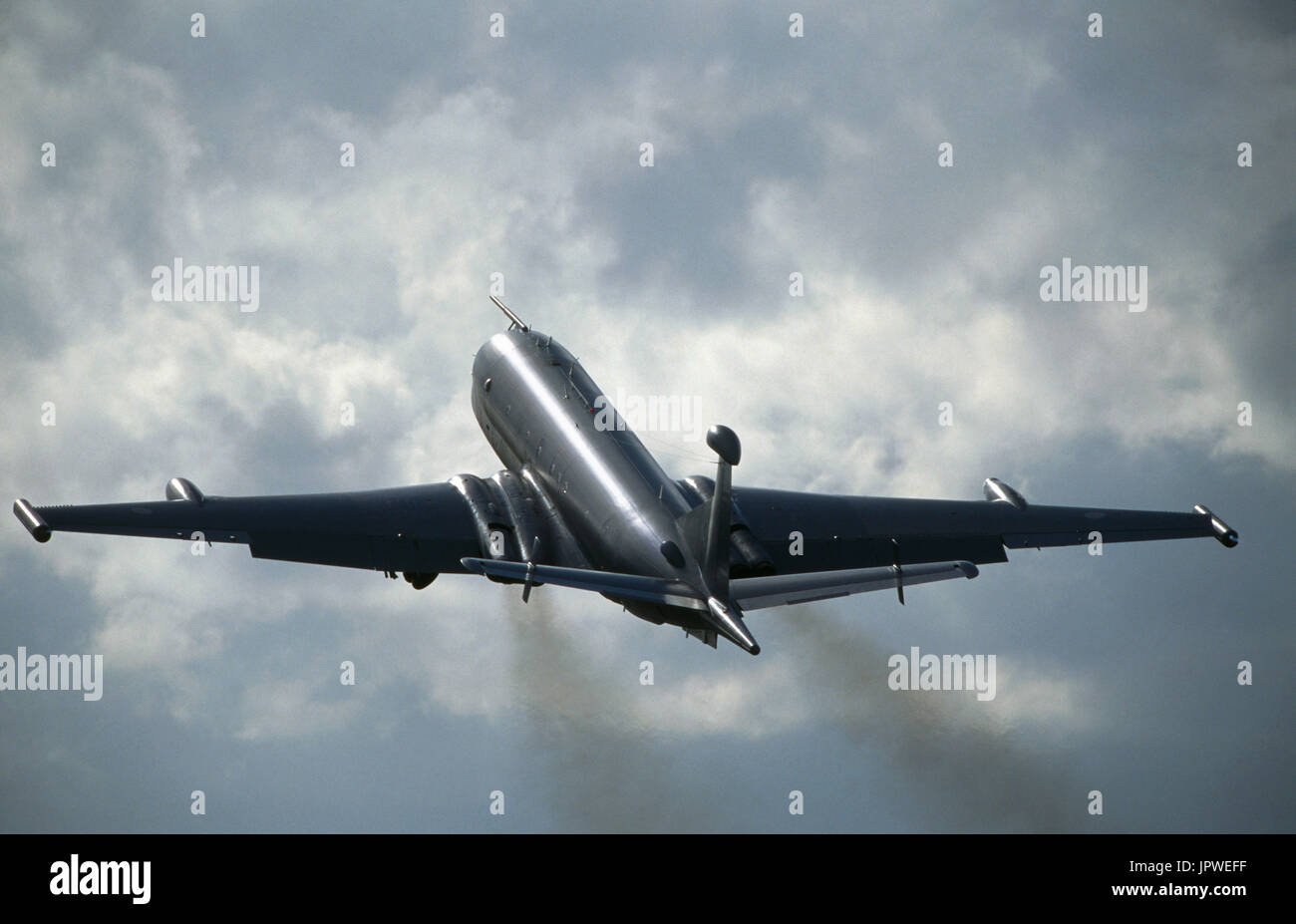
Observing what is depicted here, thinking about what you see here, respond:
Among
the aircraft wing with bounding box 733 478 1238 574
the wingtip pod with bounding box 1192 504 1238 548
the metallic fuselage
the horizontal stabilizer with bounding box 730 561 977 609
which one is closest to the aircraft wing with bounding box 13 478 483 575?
the metallic fuselage

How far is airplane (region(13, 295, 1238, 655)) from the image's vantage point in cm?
4222

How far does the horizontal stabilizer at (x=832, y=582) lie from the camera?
40562 mm

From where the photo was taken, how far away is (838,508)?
5350 cm

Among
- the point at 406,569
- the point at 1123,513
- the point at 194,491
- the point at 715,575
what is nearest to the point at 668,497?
the point at 715,575

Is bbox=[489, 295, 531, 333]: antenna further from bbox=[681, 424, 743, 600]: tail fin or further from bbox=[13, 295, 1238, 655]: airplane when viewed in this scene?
bbox=[681, 424, 743, 600]: tail fin

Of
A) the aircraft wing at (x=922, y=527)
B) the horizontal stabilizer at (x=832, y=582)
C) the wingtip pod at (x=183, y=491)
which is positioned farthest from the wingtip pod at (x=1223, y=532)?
the wingtip pod at (x=183, y=491)

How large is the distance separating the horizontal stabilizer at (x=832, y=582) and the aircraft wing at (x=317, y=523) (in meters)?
11.3

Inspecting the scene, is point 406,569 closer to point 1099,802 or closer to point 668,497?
point 668,497

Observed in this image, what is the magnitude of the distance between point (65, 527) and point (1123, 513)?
3367 cm

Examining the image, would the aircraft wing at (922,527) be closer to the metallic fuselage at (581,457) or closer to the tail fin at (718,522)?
the metallic fuselage at (581,457)

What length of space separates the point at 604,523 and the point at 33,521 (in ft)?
51.8

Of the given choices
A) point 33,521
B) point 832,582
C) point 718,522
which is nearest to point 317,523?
point 33,521
